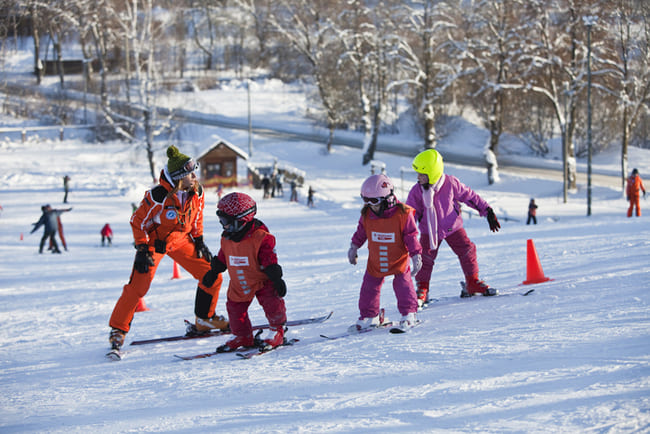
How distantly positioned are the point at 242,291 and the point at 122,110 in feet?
119

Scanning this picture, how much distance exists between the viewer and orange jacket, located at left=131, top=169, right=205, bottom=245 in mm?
5965

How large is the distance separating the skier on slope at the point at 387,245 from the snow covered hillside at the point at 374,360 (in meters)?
0.32

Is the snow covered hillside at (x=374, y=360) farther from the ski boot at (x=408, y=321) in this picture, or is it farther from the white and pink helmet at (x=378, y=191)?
the white and pink helmet at (x=378, y=191)

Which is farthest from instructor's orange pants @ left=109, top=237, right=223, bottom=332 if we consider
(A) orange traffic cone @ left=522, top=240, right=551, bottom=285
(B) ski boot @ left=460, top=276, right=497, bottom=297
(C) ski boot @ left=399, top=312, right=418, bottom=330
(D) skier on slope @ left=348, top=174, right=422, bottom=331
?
(A) orange traffic cone @ left=522, top=240, right=551, bottom=285

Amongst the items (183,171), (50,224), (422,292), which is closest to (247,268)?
(183,171)

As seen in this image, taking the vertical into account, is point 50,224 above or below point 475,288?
below

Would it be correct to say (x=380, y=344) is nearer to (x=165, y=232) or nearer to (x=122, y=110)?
(x=165, y=232)

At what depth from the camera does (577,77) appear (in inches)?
1078

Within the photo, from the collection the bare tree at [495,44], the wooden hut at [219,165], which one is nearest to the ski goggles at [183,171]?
the bare tree at [495,44]

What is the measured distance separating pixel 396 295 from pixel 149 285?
2.40 metres

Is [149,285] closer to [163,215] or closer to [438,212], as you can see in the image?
[163,215]

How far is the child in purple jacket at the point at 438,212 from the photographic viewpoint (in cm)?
650

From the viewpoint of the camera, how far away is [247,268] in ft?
17.6

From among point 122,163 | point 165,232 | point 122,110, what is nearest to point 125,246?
point 165,232
